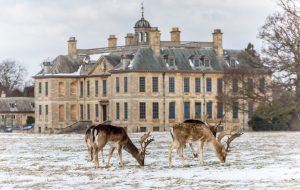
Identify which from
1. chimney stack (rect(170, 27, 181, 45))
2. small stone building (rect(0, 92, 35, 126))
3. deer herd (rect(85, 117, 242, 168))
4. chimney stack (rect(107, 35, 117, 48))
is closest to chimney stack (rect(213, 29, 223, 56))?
chimney stack (rect(170, 27, 181, 45))

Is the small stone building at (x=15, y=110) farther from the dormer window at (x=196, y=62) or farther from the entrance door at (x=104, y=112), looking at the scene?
the dormer window at (x=196, y=62)

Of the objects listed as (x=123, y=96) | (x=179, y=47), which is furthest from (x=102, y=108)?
(x=179, y=47)

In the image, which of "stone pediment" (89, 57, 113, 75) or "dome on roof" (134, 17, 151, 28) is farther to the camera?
"dome on roof" (134, 17, 151, 28)

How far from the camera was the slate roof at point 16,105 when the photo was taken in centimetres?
11262

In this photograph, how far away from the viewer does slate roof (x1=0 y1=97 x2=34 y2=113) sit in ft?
370

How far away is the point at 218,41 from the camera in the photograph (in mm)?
89688

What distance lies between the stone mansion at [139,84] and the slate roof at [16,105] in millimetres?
19063

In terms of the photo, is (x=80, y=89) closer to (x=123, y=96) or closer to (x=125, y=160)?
(x=123, y=96)

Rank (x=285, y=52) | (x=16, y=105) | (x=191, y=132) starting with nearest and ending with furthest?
(x=191, y=132) → (x=285, y=52) → (x=16, y=105)

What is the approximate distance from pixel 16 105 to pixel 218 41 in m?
35.2

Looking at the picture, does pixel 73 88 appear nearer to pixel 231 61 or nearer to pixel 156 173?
pixel 231 61

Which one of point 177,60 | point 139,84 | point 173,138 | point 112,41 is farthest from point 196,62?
point 173,138

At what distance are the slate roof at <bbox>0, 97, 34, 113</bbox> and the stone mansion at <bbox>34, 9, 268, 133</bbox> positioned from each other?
19063 millimetres

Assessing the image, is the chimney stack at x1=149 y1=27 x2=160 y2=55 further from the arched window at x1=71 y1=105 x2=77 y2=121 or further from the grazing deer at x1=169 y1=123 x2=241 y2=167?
the grazing deer at x1=169 y1=123 x2=241 y2=167
